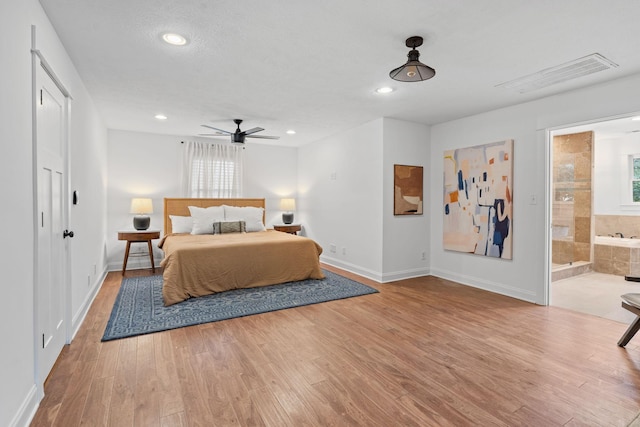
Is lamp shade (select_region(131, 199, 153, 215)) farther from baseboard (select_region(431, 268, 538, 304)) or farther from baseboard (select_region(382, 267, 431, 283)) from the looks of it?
baseboard (select_region(431, 268, 538, 304))

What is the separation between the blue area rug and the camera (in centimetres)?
297

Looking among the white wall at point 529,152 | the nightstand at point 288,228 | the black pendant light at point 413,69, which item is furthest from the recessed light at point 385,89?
the nightstand at point 288,228

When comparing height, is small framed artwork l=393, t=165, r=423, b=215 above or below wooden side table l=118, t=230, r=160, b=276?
above

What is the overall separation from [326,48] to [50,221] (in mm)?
2405

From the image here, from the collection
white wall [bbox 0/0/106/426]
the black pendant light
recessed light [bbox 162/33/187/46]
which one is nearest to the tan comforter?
white wall [bbox 0/0/106/426]

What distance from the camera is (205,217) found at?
5301mm

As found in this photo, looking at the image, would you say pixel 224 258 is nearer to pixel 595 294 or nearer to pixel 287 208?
pixel 287 208

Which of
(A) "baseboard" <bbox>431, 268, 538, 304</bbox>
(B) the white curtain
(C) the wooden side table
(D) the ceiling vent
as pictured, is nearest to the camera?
(D) the ceiling vent

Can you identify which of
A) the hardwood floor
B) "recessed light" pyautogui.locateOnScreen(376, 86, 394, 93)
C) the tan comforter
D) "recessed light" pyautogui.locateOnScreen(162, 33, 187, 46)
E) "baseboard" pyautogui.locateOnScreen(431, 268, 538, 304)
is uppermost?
"recessed light" pyautogui.locateOnScreen(376, 86, 394, 93)

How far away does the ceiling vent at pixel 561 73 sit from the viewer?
2662mm

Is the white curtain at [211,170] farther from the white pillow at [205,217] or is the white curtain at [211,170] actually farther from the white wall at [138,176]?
the white pillow at [205,217]

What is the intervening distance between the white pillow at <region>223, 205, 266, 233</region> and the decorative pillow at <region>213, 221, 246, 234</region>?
0.45 feet

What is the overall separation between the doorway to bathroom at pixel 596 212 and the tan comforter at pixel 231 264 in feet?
11.1

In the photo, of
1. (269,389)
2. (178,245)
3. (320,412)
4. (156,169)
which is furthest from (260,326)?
(156,169)
